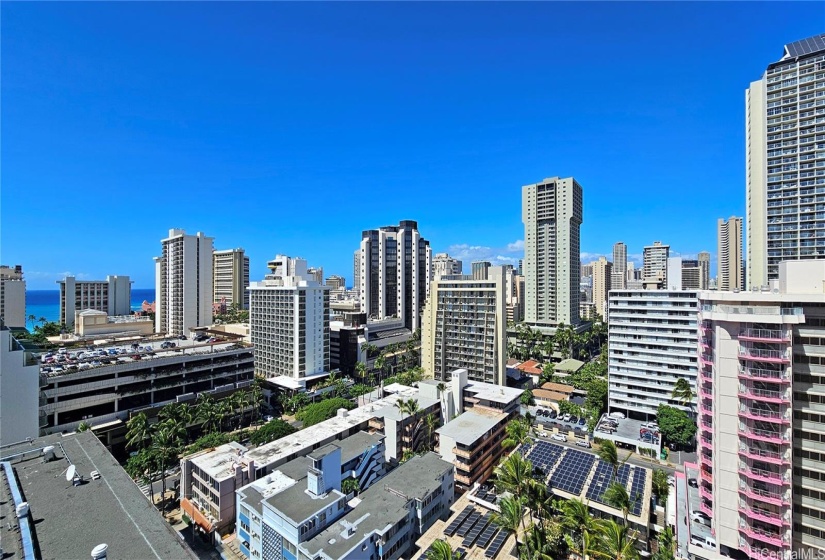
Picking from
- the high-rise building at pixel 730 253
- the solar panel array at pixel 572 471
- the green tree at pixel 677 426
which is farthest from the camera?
the high-rise building at pixel 730 253

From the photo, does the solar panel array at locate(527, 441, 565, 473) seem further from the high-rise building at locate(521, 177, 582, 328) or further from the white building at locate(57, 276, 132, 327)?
the white building at locate(57, 276, 132, 327)

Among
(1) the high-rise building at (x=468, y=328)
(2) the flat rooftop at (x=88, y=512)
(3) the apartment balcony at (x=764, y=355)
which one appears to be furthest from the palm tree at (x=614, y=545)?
(1) the high-rise building at (x=468, y=328)

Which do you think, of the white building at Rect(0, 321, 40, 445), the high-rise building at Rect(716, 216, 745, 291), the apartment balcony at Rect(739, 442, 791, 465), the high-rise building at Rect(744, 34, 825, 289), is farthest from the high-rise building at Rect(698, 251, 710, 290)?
the white building at Rect(0, 321, 40, 445)

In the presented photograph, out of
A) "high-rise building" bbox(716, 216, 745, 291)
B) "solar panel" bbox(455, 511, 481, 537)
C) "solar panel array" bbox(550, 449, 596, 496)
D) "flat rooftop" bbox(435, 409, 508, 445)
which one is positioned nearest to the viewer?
"solar panel" bbox(455, 511, 481, 537)

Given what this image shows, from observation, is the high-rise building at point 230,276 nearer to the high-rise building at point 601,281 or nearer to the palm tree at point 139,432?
the palm tree at point 139,432

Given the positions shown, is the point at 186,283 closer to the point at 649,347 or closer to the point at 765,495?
the point at 649,347

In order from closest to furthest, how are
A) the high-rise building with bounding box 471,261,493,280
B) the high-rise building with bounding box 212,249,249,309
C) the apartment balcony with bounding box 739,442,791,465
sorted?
the apartment balcony with bounding box 739,442,791,465, the high-rise building with bounding box 471,261,493,280, the high-rise building with bounding box 212,249,249,309

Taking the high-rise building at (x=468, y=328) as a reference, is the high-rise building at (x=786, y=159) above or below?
above
